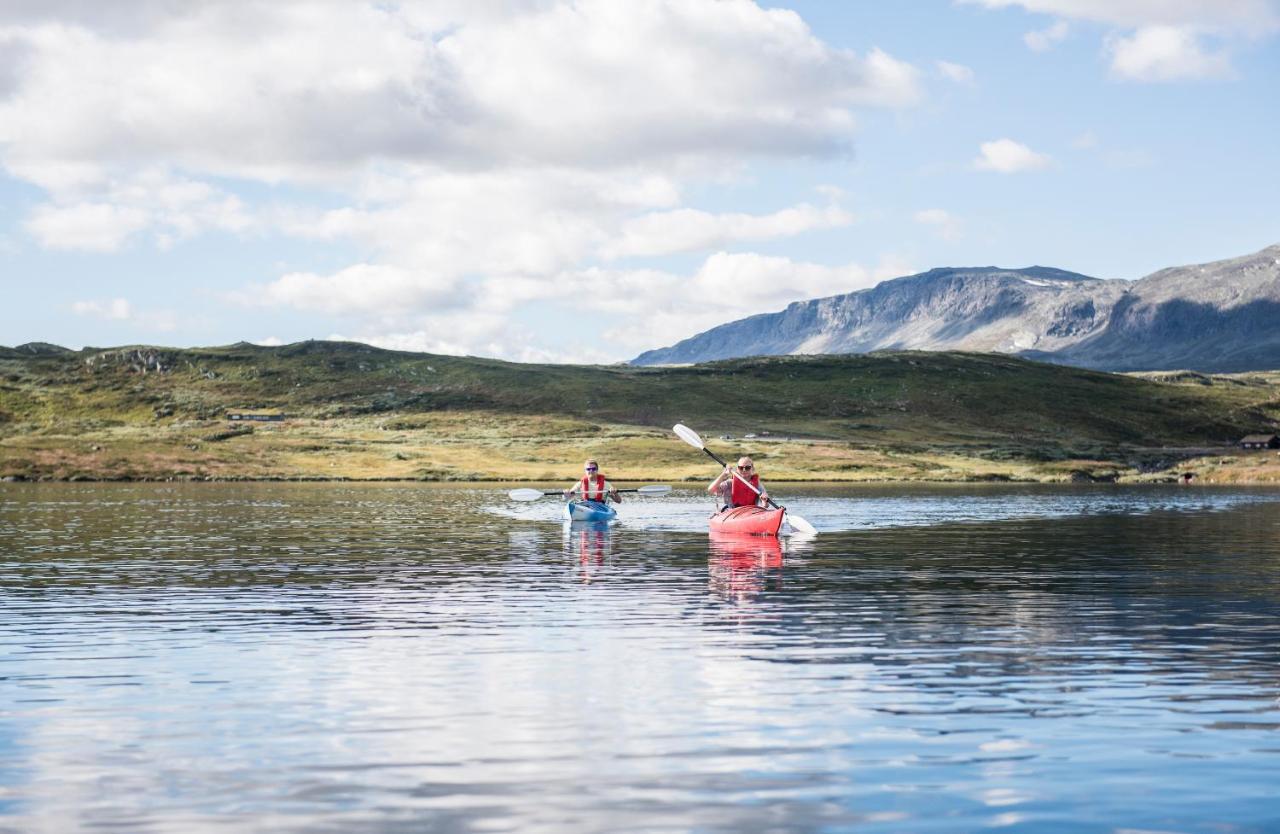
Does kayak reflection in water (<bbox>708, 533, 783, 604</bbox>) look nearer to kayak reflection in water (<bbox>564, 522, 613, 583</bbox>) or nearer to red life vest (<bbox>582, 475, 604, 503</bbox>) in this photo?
kayak reflection in water (<bbox>564, 522, 613, 583</bbox>)

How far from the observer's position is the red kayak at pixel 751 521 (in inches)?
2206

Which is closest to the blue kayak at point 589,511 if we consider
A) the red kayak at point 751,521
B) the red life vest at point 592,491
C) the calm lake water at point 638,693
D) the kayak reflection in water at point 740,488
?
the red life vest at point 592,491

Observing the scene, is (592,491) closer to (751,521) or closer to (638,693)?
(751,521)

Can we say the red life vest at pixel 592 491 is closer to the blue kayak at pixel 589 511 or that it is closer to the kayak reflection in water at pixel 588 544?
the blue kayak at pixel 589 511

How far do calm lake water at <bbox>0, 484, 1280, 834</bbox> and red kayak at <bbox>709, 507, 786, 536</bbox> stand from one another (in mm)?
5523

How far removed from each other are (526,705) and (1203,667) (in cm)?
1320

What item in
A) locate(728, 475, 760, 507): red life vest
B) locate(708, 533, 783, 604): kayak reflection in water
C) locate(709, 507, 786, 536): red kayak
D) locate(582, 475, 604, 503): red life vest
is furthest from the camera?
locate(582, 475, 604, 503): red life vest

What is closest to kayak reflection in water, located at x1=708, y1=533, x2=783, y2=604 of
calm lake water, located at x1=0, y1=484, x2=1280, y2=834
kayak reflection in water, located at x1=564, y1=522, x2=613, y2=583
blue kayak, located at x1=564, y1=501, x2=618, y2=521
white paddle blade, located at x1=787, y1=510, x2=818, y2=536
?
calm lake water, located at x1=0, y1=484, x2=1280, y2=834

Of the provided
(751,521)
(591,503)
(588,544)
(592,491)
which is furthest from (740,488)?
(592,491)

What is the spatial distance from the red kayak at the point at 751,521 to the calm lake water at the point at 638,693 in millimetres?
5523

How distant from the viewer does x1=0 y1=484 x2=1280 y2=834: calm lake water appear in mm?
15312

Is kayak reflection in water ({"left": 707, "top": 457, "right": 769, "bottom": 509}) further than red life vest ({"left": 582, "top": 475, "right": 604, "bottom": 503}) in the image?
No

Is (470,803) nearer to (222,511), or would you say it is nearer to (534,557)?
(534,557)

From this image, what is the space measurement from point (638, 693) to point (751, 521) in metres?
35.3
